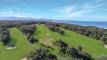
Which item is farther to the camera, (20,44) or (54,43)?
(54,43)

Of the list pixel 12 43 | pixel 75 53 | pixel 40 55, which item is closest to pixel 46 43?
pixel 12 43

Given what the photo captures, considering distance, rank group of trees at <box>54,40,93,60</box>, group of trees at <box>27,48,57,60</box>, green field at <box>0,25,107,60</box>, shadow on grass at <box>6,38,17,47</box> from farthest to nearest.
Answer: shadow on grass at <box>6,38,17,47</box> → group of trees at <box>54,40,93,60</box> → green field at <box>0,25,107,60</box> → group of trees at <box>27,48,57,60</box>

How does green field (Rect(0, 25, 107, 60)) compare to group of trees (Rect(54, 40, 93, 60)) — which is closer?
green field (Rect(0, 25, 107, 60))

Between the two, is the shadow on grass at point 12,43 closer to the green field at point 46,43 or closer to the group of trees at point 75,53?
the green field at point 46,43

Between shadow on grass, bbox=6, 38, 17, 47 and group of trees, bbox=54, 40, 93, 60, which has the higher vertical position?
shadow on grass, bbox=6, 38, 17, 47

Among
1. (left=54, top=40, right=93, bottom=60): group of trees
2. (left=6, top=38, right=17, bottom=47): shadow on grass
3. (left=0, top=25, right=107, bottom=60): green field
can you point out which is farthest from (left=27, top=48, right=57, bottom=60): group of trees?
(left=6, top=38, right=17, bottom=47): shadow on grass

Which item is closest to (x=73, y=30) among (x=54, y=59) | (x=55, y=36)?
(x=55, y=36)

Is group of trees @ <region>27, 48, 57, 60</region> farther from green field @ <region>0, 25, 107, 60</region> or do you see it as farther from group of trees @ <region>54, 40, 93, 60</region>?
group of trees @ <region>54, 40, 93, 60</region>

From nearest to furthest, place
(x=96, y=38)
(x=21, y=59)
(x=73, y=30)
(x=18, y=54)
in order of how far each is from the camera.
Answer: (x=21, y=59) → (x=18, y=54) → (x=96, y=38) → (x=73, y=30)

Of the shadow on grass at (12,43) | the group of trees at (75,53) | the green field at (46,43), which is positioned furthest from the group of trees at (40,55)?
the shadow on grass at (12,43)

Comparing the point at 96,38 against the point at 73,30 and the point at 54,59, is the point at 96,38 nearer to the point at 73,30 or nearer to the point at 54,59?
the point at 73,30

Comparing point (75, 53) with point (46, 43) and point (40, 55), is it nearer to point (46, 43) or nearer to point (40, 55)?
point (46, 43)
